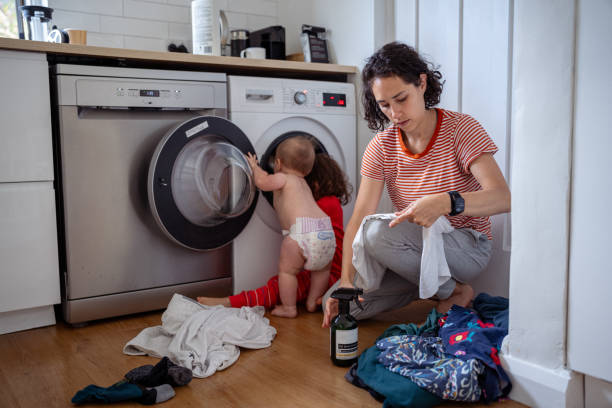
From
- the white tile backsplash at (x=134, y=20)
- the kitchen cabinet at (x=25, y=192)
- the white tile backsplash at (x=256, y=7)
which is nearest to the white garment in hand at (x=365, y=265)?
the kitchen cabinet at (x=25, y=192)

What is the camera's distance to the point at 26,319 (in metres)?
1.98

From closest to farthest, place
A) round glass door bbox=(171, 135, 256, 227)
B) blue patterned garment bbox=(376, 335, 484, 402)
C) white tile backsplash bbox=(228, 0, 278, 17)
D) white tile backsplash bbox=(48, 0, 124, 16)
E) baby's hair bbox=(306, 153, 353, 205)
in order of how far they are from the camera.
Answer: blue patterned garment bbox=(376, 335, 484, 402) → round glass door bbox=(171, 135, 256, 227) → baby's hair bbox=(306, 153, 353, 205) → white tile backsplash bbox=(48, 0, 124, 16) → white tile backsplash bbox=(228, 0, 278, 17)

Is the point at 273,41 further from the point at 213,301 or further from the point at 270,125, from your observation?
the point at 213,301

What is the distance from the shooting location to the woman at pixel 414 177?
1671 mm

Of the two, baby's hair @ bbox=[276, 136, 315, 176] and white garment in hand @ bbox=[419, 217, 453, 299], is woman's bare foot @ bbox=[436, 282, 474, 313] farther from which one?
baby's hair @ bbox=[276, 136, 315, 176]

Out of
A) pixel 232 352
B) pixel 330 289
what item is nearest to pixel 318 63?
pixel 330 289

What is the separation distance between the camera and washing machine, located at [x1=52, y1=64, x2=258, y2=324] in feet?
6.41

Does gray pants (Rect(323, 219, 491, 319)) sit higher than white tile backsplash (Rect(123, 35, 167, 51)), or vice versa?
white tile backsplash (Rect(123, 35, 167, 51))

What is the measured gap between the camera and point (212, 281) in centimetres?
227

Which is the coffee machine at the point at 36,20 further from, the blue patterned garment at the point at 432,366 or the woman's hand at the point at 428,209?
the blue patterned garment at the point at 432,366

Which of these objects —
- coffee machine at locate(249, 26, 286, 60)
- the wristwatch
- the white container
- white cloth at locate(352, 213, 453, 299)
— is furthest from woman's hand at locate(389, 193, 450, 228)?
coffee machine at locate(249, 26, 286, 60)

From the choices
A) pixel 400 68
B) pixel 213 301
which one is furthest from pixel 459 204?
pixel 213 301

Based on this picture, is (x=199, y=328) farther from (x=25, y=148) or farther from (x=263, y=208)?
(x=25, y=148)

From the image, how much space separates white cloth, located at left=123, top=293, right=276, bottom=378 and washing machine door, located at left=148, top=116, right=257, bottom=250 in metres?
0.29
